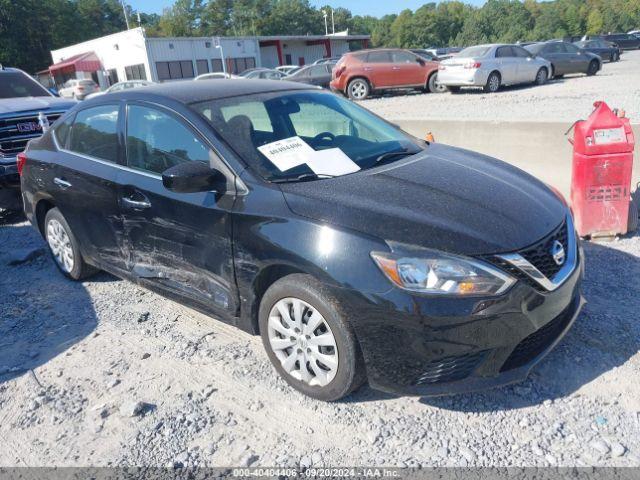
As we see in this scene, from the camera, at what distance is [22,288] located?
4.88 meters

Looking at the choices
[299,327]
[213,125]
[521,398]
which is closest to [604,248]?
[521,398]

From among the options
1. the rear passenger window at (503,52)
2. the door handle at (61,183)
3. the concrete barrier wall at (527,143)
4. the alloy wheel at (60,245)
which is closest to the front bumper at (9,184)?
the alloy wheel at (60,245)

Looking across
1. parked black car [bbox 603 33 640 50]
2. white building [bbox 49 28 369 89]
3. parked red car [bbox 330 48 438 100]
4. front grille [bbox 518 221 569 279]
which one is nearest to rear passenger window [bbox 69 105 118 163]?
front grille [bbox 518 221 569 279]

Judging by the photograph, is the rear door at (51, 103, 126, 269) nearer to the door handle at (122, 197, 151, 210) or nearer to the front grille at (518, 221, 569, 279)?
the door handle at (122, 197, 151, 210)

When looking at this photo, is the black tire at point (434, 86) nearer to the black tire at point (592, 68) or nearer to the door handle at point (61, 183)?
the black tire at point (592, 68)

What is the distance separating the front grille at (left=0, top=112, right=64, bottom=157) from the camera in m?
6.98

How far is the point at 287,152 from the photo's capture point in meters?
3.29

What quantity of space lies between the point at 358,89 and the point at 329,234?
1664 centimetres

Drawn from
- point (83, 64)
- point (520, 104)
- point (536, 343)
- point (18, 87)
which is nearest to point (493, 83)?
point (520, 104)

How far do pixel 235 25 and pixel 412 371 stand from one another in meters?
96.4

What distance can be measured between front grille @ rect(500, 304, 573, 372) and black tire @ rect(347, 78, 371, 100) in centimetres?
1642

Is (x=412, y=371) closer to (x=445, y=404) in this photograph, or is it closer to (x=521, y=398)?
(x=445, y=404)

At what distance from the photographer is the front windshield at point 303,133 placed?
3227 millimetres

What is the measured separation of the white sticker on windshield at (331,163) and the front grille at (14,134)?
17.3 feet
